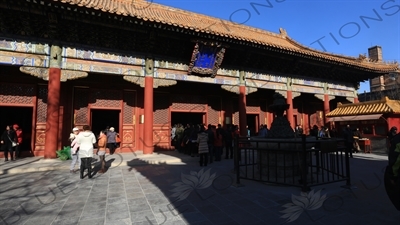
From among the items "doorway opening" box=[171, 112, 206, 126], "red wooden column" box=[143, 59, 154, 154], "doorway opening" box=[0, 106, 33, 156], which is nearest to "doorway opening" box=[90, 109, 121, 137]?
"doorway opening" box=[0, 106, 33, 156]

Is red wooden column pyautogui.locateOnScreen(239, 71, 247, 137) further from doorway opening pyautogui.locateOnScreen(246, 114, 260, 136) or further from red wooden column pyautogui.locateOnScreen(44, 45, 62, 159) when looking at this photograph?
red wooden column pyautogui.locateOnScreen(44, 45, 62, 159)

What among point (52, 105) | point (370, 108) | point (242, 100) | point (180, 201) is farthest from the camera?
point (370, 108)

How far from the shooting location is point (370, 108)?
11445mm

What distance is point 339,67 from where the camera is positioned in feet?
44.5

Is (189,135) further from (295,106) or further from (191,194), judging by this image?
(295,106)

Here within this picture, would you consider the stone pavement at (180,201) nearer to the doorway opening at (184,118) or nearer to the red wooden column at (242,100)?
the red wooden column at (242,100)

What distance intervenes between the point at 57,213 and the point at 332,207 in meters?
4.31

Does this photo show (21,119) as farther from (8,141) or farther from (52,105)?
(52,105)

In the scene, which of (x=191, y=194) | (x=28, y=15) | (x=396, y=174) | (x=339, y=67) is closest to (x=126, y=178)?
(x=191, y=194)

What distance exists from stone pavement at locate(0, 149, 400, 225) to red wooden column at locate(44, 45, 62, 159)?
1481 millimetres

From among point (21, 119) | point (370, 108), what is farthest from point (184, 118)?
point (370, 108)

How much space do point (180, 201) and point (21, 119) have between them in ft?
29.9

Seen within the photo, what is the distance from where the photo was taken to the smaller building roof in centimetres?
1060

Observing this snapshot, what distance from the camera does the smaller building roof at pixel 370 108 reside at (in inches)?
417
